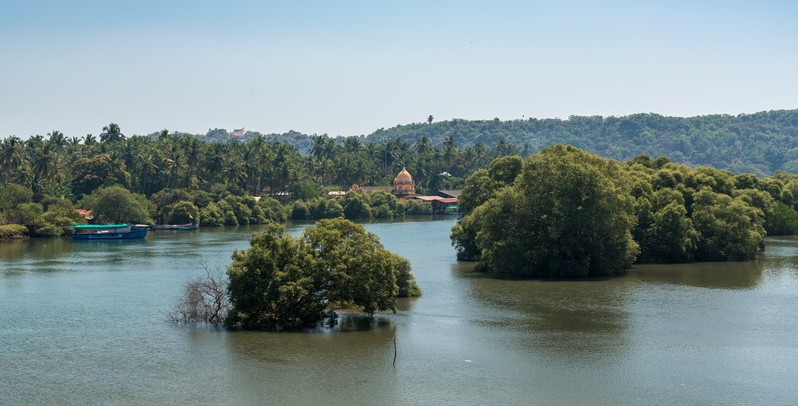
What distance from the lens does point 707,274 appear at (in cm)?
7006

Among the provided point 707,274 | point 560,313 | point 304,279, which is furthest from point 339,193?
point 304,279

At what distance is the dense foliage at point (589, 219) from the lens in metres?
67.8

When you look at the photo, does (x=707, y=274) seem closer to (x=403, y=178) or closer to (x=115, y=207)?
(x=115, y=207)

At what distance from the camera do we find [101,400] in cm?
3559

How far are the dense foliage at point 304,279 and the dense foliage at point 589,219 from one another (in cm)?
2238

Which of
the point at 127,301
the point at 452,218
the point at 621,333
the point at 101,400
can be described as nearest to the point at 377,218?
the point at 452,218

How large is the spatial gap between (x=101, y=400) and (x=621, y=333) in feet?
88.0

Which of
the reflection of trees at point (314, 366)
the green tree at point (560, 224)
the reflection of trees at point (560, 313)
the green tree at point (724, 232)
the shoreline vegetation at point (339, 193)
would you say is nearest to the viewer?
the reflection of trees at point (314, 366)

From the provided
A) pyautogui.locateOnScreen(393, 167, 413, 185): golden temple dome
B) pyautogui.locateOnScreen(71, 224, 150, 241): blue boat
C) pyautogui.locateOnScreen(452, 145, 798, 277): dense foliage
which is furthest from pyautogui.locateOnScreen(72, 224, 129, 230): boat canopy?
pyautogui.locateOnScreen(393, 167, 413, 185): golden temple dome

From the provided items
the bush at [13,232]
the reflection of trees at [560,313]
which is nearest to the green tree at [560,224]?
the reflection of trees at [560,313]

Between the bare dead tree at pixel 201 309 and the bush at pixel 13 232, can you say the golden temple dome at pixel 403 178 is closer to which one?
the bush at pixel 13 232

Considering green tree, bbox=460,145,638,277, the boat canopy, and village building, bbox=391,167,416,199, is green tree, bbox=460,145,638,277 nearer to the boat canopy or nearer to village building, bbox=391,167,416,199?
the boat canopy

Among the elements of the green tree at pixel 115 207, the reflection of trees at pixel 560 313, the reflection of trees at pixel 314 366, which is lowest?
the reflection of trees at pixel 314 366

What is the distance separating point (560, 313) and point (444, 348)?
1195cm
